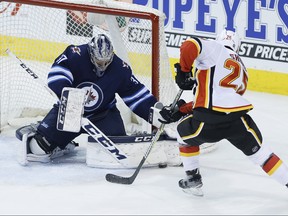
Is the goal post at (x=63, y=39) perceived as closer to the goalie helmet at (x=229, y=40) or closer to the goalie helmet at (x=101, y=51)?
the goalie helmet at (x=101, y=51)

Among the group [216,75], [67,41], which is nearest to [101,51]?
[216,75]

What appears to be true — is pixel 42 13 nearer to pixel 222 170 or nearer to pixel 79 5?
pixel 79 5

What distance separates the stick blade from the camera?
4.22 m

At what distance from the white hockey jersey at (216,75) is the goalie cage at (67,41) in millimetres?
638

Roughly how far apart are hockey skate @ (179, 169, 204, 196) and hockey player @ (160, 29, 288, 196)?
0.11 m

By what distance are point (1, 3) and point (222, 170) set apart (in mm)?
→ 1558

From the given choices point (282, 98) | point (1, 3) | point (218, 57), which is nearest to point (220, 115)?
point (218, 57)

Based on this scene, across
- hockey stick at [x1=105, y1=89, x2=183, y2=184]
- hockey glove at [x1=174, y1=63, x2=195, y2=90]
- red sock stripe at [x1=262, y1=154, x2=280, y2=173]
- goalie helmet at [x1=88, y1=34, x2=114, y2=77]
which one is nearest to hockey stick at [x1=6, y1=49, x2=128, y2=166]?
hockey stick at [x1=105, y1=89, x2=183, y2=184]

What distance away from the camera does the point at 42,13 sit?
544cm

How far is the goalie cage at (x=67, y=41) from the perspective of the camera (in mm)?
4684

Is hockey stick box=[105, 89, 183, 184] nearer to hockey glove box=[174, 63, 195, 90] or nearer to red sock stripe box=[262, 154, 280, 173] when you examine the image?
hockey glove box=[174, 63, 195, 90]

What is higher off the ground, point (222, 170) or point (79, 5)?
point (79, 5)

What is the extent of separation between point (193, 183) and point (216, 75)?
0.52 meters

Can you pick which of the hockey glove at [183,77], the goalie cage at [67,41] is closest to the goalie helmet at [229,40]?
the hockey glove at [183,77]
